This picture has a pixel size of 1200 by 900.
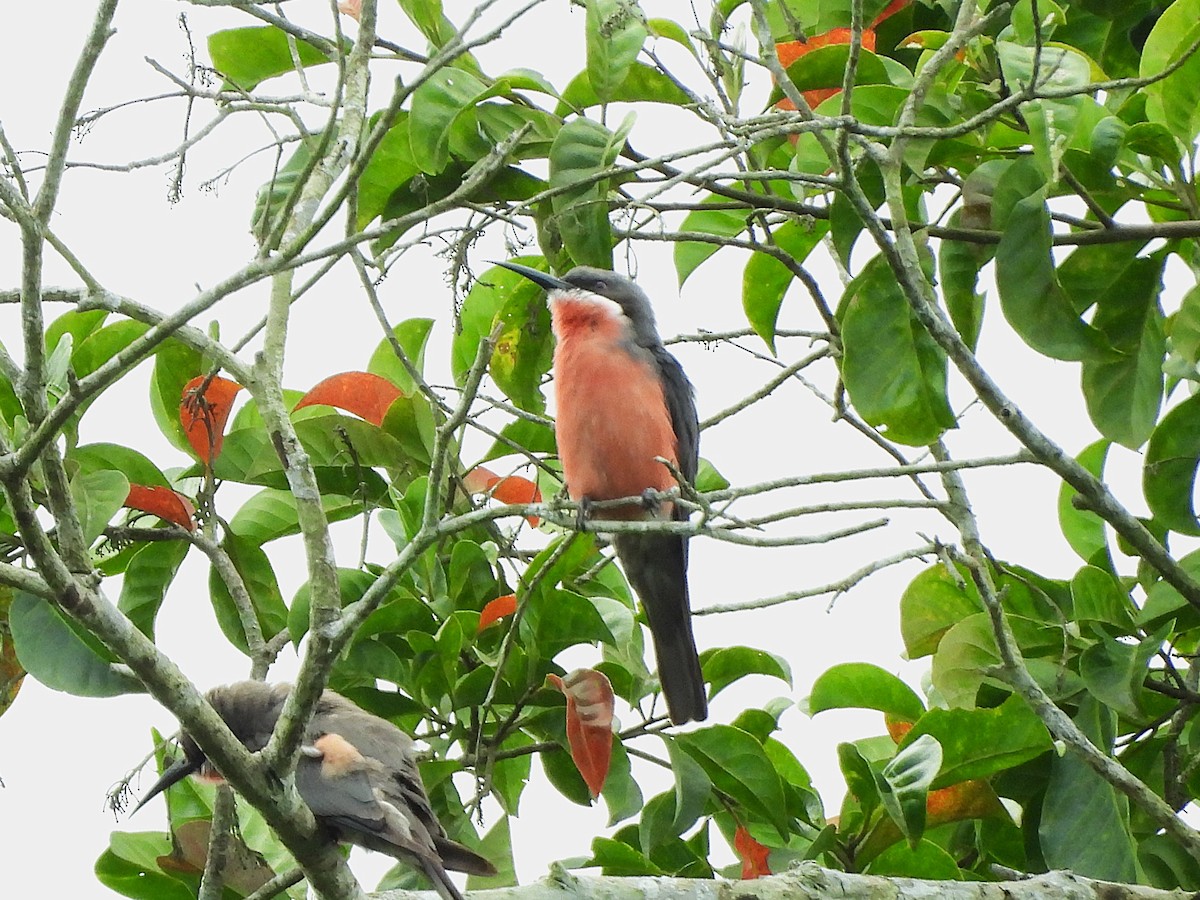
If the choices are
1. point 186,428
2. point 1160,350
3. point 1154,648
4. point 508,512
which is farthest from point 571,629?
point 1160,350

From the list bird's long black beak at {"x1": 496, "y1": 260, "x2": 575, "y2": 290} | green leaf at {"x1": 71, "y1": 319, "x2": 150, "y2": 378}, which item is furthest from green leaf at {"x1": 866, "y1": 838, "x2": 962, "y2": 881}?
green leaf at {"x1": 71, "y1": 319, "x2": 150, "y2": 378}

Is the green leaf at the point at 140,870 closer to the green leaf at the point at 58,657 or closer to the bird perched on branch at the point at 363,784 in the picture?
the bird perched on branch at the point at 363,784

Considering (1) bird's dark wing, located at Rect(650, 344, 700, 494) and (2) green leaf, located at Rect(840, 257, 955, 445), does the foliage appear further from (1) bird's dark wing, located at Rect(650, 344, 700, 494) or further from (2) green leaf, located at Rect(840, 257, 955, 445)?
(1) bird's dark wing, located at Rect(650, 344, 700, 494)

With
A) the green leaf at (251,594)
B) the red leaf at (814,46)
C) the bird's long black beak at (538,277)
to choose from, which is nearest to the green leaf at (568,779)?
the green leaf at (251,594)

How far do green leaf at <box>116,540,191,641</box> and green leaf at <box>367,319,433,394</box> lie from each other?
2.76 ft

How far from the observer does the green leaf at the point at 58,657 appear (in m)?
2.96

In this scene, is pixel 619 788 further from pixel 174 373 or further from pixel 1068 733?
pixel 174 373

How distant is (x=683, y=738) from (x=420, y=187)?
173cm

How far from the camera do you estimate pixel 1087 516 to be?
4.03 metres

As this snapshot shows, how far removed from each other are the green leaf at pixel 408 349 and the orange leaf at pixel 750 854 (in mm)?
1629

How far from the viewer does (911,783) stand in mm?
3234

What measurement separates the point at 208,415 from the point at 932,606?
2.05 metres

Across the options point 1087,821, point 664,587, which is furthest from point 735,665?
point 1087,821

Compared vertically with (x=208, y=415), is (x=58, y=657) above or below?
below
